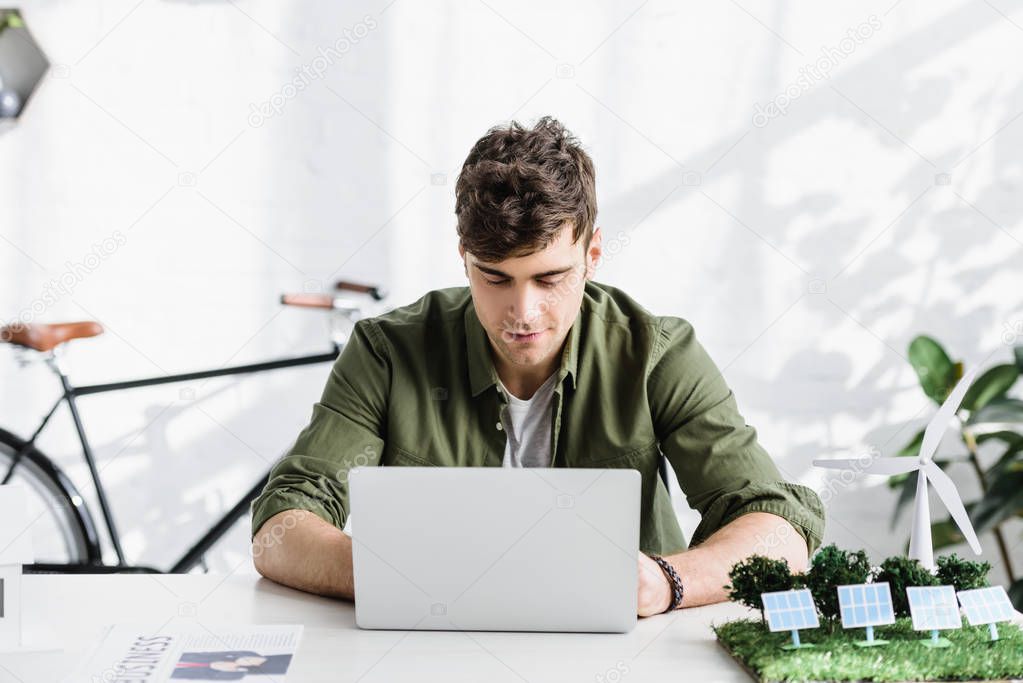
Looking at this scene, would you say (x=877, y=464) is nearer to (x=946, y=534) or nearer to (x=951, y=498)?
Result: (x=951, y=498)

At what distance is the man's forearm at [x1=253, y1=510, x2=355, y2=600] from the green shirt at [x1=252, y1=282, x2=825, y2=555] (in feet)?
0.66

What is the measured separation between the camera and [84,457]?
10.1 ft

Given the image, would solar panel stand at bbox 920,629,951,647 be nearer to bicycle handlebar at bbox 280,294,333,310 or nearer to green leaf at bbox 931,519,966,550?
green leaf at bbox 931,519,966,550

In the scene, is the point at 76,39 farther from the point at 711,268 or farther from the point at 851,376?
the point at 851,376

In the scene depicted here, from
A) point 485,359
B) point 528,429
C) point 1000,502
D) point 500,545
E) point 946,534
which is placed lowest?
point 946,534

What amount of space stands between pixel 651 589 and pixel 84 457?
227 cm

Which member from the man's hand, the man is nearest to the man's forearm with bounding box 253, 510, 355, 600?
the man

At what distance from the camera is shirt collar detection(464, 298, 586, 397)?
1.82 m

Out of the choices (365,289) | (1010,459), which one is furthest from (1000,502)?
(365,289)

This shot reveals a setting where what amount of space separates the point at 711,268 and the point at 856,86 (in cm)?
69

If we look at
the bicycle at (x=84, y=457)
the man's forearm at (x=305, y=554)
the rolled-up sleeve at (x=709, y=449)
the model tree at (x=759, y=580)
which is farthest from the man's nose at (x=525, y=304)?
the bicycle at (x=84, y=457)

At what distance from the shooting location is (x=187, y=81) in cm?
304

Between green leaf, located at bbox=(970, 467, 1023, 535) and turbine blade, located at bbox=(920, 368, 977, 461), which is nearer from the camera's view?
turbine blade, located at bbox=(920, 368, 977, 461)

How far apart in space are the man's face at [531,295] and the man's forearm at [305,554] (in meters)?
0.43
